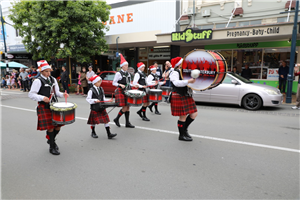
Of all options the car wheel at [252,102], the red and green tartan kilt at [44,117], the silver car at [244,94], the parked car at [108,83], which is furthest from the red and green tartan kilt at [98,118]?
the parked car at [108,83]

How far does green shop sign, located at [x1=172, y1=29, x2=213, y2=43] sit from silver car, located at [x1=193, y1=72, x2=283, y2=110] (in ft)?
13.3

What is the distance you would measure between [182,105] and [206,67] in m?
1.02

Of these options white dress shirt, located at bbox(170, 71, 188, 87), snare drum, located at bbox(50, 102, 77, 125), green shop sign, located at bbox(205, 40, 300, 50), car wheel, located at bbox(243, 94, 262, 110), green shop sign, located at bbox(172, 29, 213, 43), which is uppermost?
green shop sign, located at bbox(172, 29, 213, 43)

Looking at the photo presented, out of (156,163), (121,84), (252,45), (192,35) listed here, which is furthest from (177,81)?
(252,45)

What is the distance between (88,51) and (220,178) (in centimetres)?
1369

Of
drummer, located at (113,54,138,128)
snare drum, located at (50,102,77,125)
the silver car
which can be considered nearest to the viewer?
snare drum, located at (50,102,77,125)

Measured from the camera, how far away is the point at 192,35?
13.0m

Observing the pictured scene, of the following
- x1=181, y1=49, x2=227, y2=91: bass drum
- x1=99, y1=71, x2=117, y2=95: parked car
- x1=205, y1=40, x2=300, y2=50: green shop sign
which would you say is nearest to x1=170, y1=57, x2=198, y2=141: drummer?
x1=181, y1=49, x2=227, y2=91: bass drum

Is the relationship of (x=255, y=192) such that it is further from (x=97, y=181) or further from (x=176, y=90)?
(x=176, y=90)

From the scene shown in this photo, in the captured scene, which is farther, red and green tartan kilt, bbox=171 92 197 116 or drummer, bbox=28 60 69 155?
red and green tartan kilt, bbox=171 92 197 116

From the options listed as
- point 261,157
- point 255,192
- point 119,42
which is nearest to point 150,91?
point 261,157

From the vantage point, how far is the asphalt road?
3.10 metres

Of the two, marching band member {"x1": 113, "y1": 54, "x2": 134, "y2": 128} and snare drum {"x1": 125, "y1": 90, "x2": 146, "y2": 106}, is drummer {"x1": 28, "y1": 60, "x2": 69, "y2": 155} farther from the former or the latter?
marching band member {"x1": 113, "y1": 54, "x2": 134, "y2": 128}

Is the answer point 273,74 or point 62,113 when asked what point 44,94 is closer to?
point 62,113
